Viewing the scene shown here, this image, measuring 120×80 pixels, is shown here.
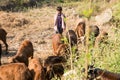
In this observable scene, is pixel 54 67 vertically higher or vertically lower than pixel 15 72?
lower

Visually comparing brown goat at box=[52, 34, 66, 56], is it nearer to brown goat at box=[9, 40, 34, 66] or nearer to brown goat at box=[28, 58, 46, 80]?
brown goat at box=[9, 40, 34, 66]

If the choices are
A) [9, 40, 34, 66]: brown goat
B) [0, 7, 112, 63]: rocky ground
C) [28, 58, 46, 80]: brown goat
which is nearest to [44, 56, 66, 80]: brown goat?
[28, 58, 46, 80]: brown goat

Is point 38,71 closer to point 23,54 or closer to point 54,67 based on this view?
point 54,67

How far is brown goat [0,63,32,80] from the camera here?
8.36m

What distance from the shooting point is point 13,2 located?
22859 mm

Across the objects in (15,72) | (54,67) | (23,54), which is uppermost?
(15,72)

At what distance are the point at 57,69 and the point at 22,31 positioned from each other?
880cm

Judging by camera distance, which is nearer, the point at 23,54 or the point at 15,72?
the point at 15,72

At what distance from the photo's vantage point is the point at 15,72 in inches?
335

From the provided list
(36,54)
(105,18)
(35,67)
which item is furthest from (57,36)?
(105,18)

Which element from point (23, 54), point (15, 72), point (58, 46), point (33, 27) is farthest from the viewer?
point (33, 27)

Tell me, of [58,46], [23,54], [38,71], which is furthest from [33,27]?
[38,71]

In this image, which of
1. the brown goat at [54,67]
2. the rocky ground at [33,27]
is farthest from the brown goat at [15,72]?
the rocky ground at [33,27]

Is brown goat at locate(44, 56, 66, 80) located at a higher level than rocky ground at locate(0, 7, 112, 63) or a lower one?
higher
